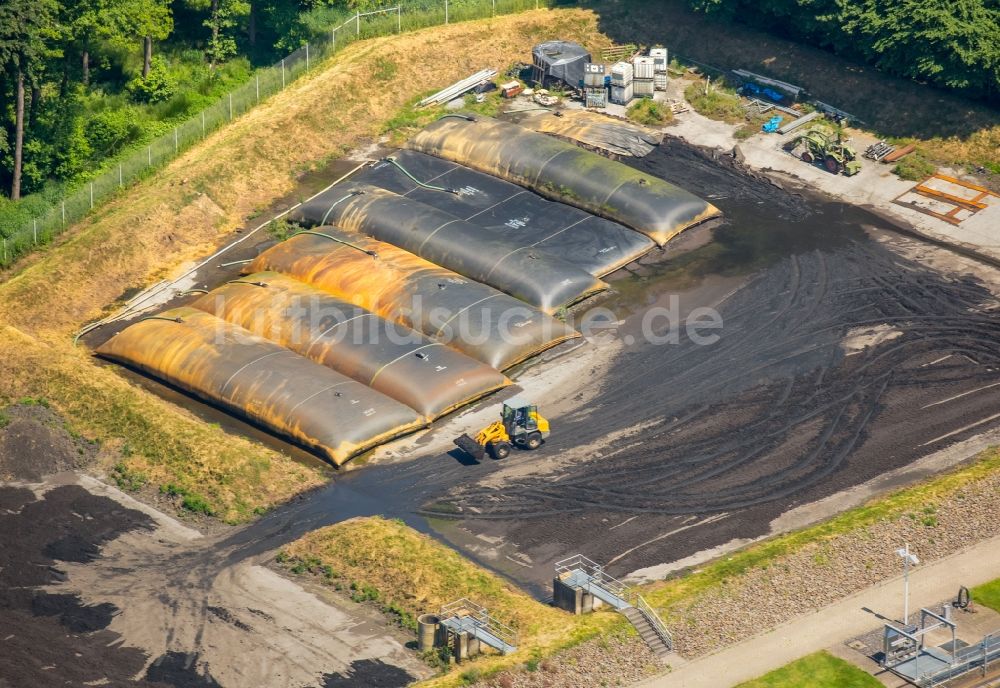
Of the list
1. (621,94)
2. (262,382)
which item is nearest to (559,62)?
(621,94)

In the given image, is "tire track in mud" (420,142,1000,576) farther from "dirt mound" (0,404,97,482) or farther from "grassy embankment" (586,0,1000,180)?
"dirt mound" (0,404,97,482)

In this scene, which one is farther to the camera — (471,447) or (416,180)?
(416,180)

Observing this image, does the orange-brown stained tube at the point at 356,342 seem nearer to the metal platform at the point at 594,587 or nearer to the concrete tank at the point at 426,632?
the metal platform at the point at 594,587

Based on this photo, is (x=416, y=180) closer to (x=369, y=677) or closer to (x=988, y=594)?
(x=369, y=677)

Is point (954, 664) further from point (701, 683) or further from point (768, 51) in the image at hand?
point (768, 51)

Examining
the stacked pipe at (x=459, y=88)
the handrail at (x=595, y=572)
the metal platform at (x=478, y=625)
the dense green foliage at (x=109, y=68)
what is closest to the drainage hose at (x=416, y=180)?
the stacked pipe at (x=459, y=88)

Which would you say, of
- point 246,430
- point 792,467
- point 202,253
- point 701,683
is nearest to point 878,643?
point 701,683

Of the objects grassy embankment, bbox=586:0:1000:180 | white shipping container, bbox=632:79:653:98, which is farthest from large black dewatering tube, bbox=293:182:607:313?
grassy embankment, bbox=586:0:1000:180
